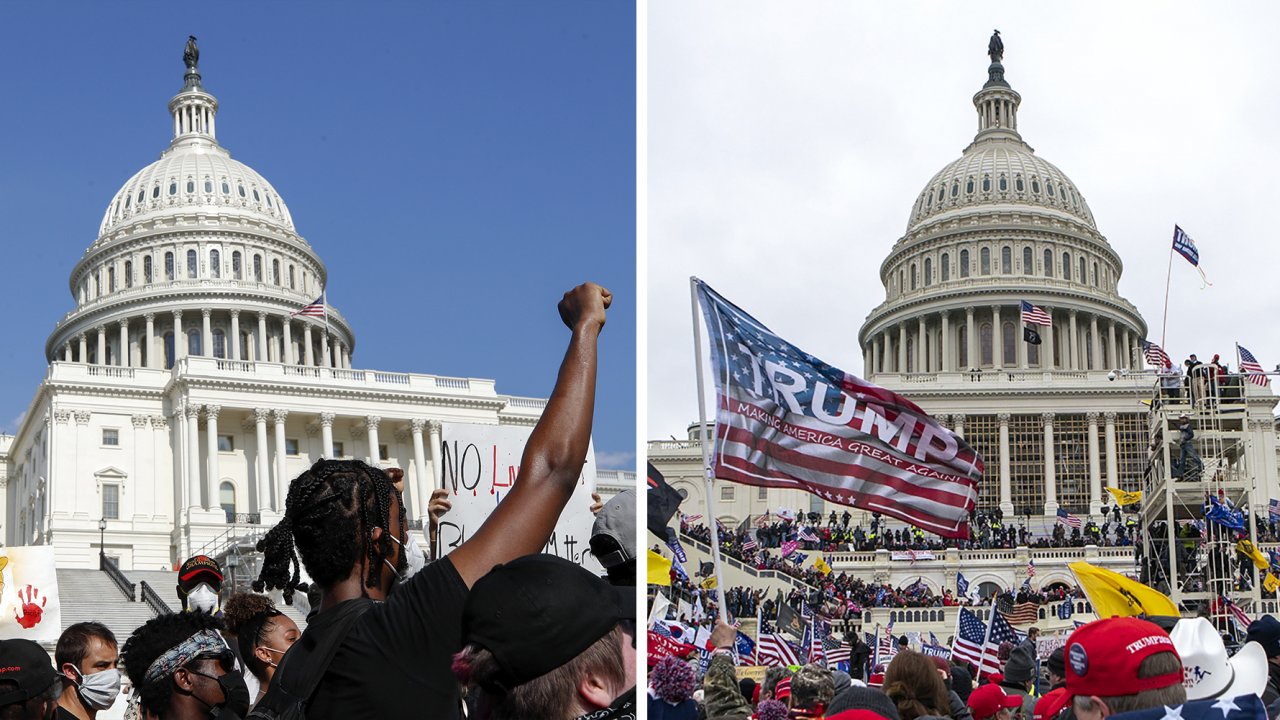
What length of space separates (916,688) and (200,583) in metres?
2.96

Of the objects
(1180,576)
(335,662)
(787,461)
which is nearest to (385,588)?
(335,662)

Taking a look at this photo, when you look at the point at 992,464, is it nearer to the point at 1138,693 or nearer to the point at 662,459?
the point at 662,459

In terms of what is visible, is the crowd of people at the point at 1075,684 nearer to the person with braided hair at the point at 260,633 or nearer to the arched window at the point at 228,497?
the person with braided hair at the point at 260,633

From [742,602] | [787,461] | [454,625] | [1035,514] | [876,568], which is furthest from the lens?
[1035,514]

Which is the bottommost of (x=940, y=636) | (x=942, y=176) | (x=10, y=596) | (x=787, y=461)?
(x=940, y=636)

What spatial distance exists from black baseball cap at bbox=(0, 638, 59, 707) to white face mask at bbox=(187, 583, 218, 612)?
1.84m

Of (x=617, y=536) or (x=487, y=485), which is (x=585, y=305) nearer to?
(x=617, y=536)

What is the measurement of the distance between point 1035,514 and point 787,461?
7843 cm

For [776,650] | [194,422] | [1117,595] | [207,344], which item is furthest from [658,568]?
[207,344]

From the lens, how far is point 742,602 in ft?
148

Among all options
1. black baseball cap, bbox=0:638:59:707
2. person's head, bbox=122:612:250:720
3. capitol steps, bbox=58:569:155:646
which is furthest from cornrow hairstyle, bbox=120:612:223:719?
capitol steps, bbox=58:569:155:646

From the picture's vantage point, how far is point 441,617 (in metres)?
3.47

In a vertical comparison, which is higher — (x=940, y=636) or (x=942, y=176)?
(x=942, y=176)

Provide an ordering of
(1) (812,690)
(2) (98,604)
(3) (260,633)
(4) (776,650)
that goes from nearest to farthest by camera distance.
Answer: (3) (260,633) → (1) (812,690) → (4) (776,650) → (2) (98,604)
